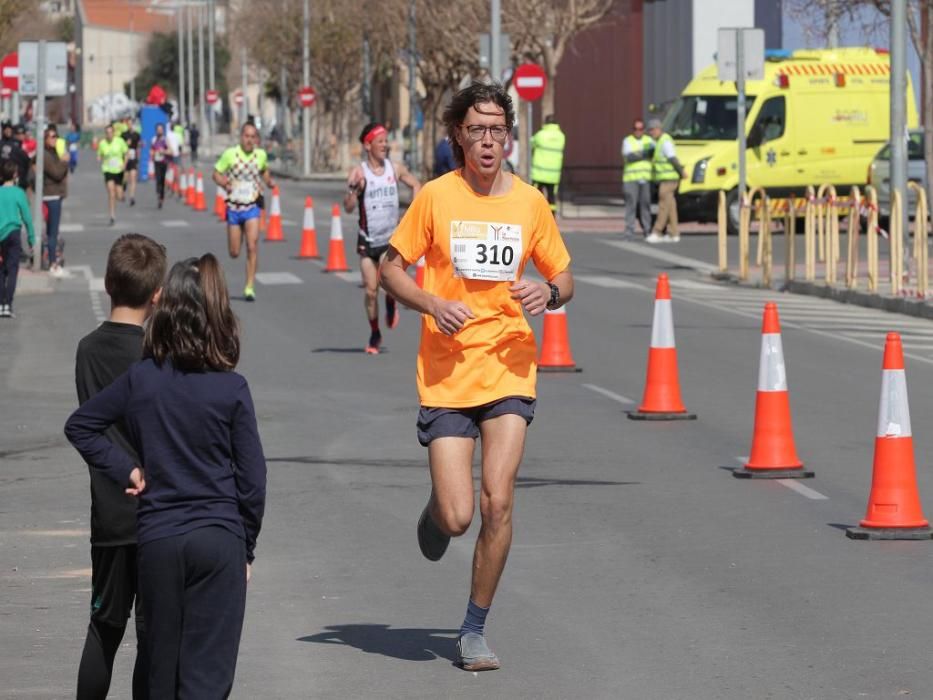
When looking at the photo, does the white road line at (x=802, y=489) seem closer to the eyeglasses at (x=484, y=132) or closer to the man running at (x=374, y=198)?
the eyeglasses at (x=484, y=132)

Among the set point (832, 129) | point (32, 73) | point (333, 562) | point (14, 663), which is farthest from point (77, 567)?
point (832, 129)

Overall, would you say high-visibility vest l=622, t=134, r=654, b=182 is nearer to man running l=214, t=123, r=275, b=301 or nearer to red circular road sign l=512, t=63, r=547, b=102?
red circular road sign l=512, t=63, r=547, b=102

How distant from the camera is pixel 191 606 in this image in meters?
5.46

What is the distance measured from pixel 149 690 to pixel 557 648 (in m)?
2.41

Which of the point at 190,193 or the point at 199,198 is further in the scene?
the point at 190,193

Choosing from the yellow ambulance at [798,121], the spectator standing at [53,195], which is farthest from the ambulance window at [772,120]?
the spectator standing at [53,195]

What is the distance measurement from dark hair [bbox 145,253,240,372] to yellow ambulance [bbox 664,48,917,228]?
3071cm

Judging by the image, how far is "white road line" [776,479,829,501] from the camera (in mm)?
11016

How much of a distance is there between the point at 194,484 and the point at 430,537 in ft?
6.77

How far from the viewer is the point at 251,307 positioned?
75.8 feet

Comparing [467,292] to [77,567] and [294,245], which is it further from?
[294,245]

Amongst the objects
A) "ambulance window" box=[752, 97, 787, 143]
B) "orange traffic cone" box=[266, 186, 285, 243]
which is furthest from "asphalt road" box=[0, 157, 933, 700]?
"ambulance window" box=[752, 97, 787, 143]

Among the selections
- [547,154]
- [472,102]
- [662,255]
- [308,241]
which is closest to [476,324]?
[472,102]

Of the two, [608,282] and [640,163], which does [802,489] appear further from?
[640,163]
